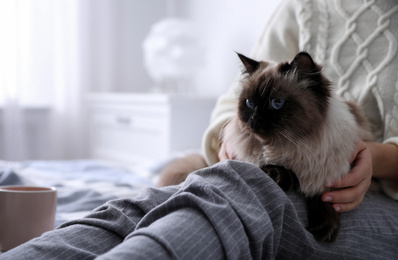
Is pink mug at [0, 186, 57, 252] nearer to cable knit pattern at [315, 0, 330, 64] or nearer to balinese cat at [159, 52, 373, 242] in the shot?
balinese cat at [159, 52, 373, 242]

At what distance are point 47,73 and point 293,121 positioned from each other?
2954 mm

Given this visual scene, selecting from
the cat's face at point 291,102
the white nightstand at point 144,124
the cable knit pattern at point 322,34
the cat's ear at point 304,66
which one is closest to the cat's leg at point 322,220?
the cat's face at point 291,102

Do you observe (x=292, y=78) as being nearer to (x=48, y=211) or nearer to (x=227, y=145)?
(x=227, y=145)

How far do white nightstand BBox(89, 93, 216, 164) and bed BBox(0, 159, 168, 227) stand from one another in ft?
2.58

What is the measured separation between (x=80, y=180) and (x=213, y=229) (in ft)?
3.60

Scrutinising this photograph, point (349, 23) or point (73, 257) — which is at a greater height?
point (349, 23)

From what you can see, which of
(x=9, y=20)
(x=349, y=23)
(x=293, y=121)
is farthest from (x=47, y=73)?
(x=293, y=121)

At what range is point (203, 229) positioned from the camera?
26.2 inches

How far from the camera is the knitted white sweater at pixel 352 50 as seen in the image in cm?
116

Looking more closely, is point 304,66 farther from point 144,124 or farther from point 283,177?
point 144,124

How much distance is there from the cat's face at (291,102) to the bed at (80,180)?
20.5 inches

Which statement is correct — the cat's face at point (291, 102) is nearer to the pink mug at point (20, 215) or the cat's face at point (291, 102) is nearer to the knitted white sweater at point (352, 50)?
the knitted white sweater at point (352, 50)

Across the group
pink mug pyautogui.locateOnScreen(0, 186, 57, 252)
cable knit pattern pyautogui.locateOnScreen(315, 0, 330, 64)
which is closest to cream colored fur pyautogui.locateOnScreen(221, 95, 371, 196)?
cable knit pattern pyautogui.locateOnScreen(315, 0, 330, 64)

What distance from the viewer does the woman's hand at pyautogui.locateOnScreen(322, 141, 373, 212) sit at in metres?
0.91
